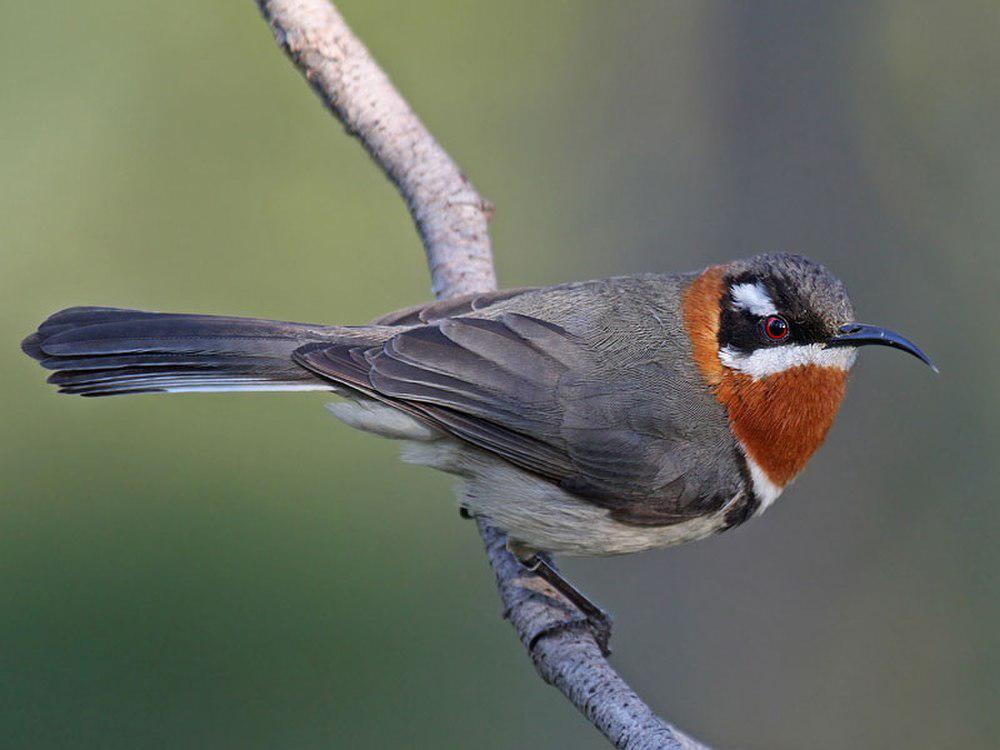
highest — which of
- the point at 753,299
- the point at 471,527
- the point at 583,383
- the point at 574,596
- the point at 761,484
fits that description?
the point at 471,527

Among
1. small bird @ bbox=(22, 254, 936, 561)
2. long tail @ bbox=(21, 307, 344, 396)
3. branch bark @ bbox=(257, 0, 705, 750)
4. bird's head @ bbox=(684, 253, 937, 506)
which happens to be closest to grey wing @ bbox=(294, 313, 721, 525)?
small bird @ bbox=(22, 254, 936, 561)

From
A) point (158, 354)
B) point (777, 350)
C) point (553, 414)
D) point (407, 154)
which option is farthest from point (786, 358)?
point (158, 354)

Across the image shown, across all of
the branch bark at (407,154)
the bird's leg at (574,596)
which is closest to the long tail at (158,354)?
the branch bark at (407,154)

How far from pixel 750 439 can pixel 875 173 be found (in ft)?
10.8

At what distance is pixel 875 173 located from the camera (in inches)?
279

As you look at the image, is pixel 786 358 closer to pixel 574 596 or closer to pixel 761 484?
pixel 761 484

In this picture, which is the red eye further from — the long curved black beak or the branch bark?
the branch bark

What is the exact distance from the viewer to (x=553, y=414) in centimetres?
433

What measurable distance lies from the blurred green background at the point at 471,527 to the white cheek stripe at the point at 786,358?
104 inches

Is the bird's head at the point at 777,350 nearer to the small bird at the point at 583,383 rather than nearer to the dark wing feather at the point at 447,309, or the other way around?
the small bird at the point at 583,383

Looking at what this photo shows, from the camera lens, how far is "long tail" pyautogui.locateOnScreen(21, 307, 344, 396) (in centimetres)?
425

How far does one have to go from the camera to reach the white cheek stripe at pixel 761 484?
4383 millimetres

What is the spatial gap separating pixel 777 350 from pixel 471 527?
4.09 m

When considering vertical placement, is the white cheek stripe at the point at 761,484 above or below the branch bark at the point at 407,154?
below
